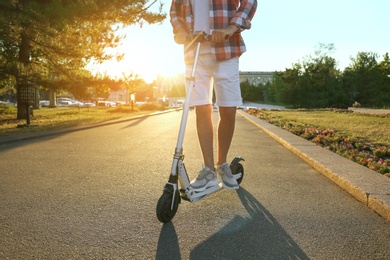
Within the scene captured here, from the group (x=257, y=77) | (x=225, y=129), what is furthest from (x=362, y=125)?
(x=257, y=77)

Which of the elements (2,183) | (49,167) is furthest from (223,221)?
(49,167)

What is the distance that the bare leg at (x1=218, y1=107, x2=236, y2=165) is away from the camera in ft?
10.4

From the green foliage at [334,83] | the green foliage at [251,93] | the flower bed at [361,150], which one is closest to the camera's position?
the flower bed at [361,150]

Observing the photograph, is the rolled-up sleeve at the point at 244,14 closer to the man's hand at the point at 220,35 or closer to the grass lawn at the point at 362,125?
the man's hand at the point at 220,35

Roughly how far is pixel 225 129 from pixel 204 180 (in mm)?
621

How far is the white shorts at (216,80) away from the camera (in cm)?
299

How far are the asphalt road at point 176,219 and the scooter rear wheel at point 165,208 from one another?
0.23 feet

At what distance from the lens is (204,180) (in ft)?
9.32

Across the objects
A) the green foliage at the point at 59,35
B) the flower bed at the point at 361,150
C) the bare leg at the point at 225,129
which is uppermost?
the green foliage at the point at 59,35

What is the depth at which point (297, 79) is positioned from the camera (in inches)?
2491

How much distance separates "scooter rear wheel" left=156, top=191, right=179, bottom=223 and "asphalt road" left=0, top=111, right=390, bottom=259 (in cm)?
7

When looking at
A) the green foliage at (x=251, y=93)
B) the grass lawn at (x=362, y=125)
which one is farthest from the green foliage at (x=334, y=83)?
the grass lawn at (x=362, y=125)

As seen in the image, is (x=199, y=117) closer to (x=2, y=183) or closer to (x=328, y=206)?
(x=328, y=206)

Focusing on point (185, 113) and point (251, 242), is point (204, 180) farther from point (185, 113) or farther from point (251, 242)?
point (251, 242)
